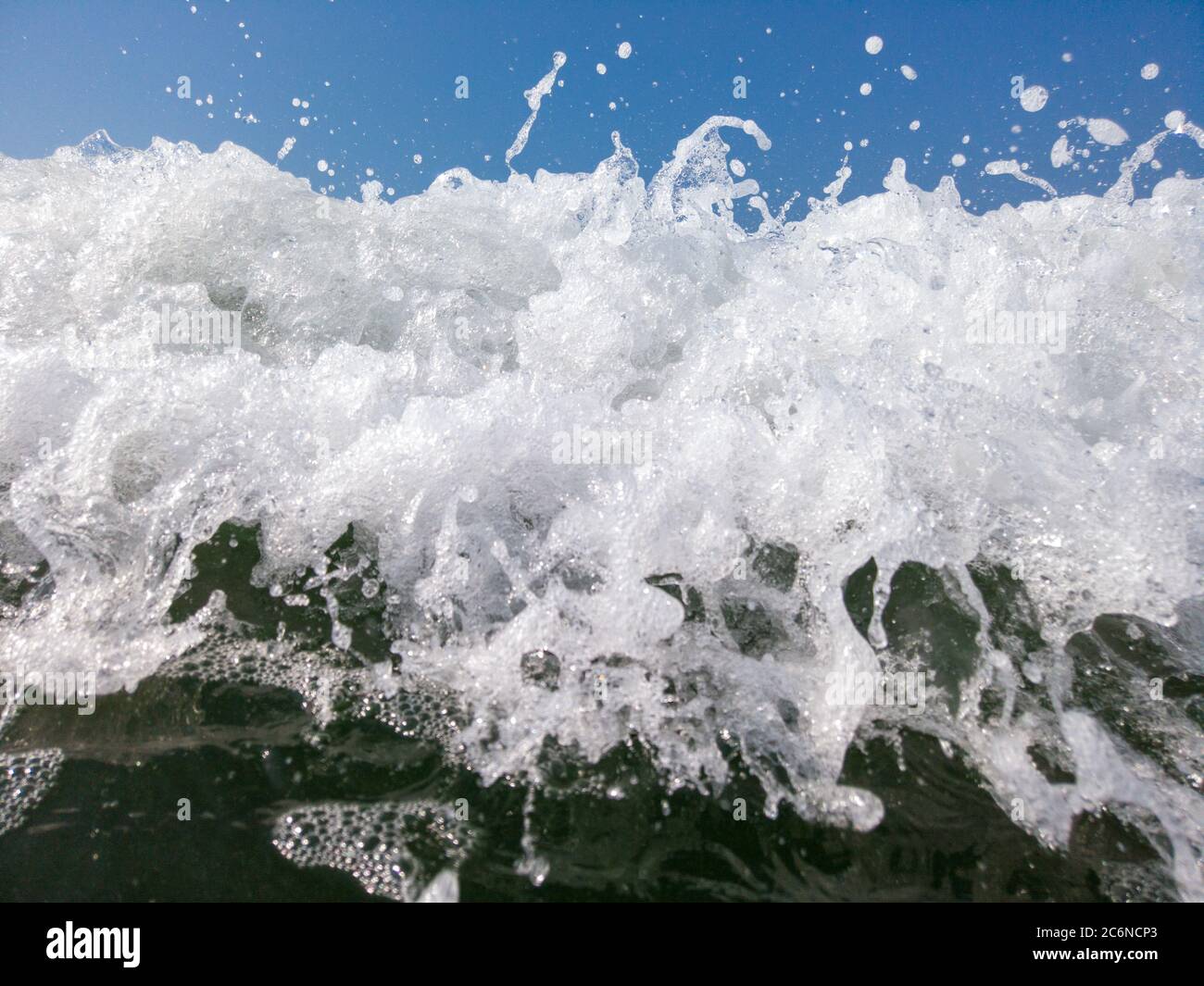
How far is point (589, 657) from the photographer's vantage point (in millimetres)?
2059

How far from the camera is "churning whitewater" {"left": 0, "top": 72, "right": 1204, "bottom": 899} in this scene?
2.00 meters

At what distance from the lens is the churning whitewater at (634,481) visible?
1997 millimetres

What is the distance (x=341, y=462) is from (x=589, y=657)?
120cm
